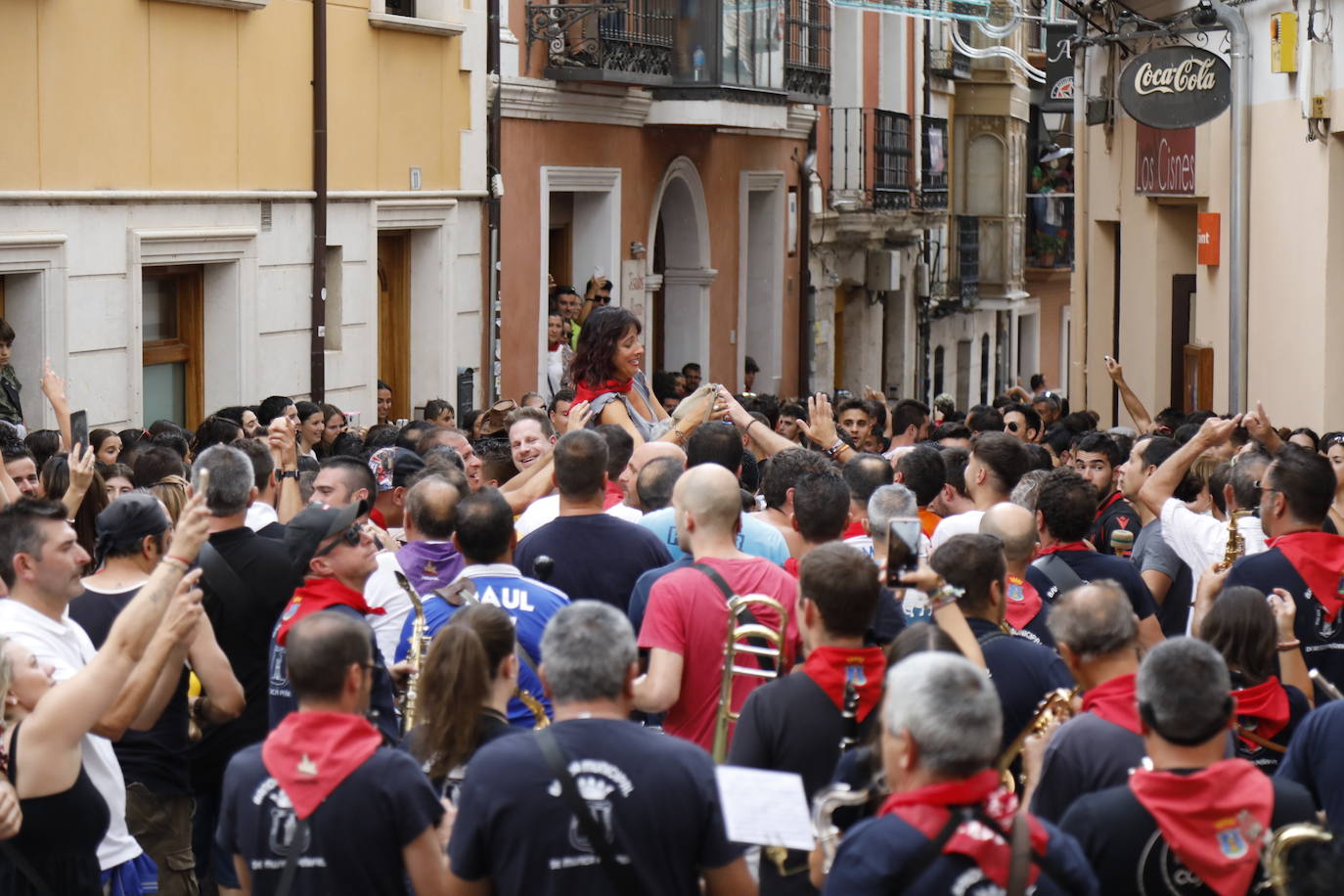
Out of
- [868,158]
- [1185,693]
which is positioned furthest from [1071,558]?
[868,158]

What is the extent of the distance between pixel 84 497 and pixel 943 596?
157 inches

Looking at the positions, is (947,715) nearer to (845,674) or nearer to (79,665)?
(845,674)

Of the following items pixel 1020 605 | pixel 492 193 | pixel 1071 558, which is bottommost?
pixel 1020 605

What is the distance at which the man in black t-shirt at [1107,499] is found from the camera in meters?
8.83

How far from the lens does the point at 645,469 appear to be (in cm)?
770

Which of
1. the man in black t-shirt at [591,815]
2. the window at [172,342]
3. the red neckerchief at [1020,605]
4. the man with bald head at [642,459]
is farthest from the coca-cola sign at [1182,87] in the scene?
the man in black t-shirt at [591,815]

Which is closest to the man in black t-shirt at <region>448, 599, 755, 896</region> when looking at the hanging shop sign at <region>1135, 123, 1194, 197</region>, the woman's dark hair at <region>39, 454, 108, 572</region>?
the woman's dark hair at <region>39, 454, 108, 572</region>

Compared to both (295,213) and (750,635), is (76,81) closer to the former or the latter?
(295,213)

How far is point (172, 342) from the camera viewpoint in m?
14.5

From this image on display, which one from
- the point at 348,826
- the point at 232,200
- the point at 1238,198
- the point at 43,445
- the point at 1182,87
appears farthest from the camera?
the point at 1238,198

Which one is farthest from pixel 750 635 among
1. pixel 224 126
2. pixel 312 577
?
pixel 224 126

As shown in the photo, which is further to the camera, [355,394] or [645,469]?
[355,394]

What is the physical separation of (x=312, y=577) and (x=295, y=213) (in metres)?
9.55

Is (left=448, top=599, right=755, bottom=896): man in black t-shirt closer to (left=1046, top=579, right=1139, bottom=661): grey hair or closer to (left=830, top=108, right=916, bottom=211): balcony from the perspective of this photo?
(left=1046, top=579, right=1139, bottom=661): grey hair
